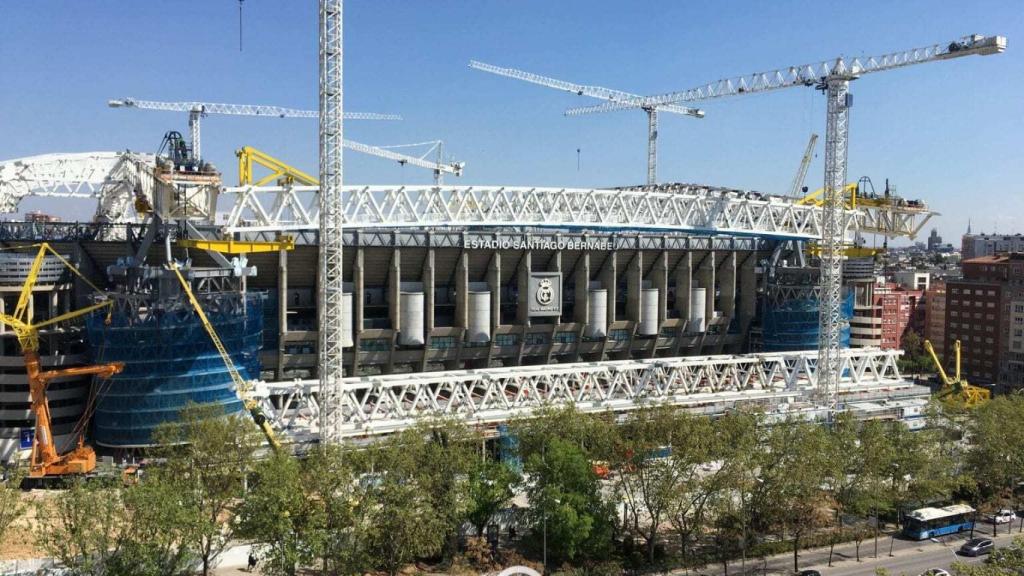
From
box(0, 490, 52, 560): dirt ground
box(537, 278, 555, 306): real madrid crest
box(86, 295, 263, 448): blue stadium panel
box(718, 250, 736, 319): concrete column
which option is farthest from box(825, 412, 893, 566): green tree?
box(0, 490, 52, 560): dirt ground

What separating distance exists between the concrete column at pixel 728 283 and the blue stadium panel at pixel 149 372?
2427 inches

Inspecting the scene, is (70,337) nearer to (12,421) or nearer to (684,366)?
(12,421)

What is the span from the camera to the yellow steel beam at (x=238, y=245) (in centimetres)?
6544

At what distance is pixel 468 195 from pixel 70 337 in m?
36.7

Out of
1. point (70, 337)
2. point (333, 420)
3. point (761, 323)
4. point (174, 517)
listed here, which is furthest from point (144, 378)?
point (761, 323)

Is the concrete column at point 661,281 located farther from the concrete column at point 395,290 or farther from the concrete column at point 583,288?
the concrete column at point 395,290

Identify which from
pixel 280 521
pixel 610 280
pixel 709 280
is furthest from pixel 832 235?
pixel 280 521

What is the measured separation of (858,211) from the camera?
10256 centimetres

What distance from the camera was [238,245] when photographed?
67188 mm

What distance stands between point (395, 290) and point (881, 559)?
48.2 meters

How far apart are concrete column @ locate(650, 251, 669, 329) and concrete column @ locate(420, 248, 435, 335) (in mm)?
27916

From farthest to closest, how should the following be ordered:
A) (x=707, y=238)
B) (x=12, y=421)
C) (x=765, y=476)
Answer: (x=707, y=238), (x=12, y=421), (x=765, y=476)

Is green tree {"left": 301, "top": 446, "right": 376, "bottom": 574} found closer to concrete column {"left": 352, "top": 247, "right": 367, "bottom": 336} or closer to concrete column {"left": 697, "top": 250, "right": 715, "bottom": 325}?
concrete column {"left": 352, "top": 247, "right": 367, "bottom": 336}

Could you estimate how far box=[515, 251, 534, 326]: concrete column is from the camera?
3445 inches
